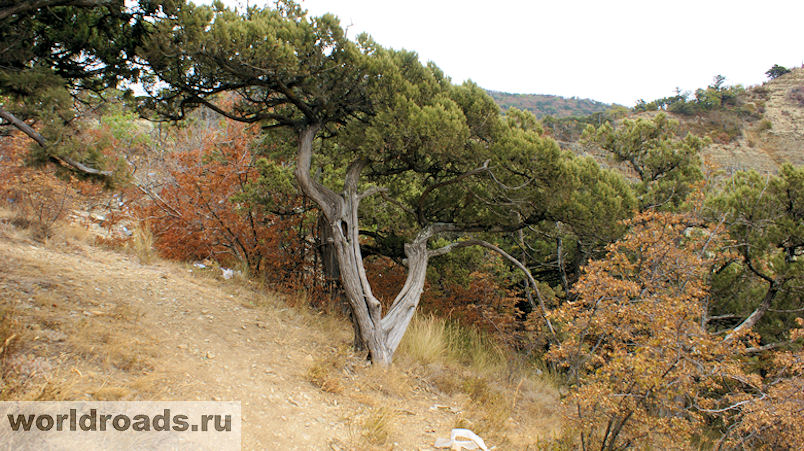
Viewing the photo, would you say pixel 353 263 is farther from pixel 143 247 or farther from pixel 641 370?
pixel 143 247

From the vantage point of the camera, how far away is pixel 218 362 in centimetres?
463

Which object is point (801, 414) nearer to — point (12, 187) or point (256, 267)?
point (256, 267)

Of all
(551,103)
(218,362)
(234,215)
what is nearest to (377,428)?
(218,362)

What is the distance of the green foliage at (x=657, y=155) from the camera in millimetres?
8992

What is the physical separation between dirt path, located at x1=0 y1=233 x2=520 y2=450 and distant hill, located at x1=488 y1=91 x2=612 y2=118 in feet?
196

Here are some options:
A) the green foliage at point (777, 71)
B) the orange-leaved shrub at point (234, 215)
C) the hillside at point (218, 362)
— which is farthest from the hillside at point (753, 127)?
the hillside at point (218, 362)

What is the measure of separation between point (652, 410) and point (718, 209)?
4941 mm

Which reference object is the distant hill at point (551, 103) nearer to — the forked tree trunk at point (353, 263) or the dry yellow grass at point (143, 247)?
the dry yellow grass at point (143, 247)

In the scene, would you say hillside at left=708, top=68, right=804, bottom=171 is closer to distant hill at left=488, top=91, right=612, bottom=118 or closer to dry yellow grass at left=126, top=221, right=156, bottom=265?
distant hill at left=488, top=91, right=612, bottom=118

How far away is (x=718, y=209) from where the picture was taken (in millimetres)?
7523

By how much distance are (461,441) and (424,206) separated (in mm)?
4223

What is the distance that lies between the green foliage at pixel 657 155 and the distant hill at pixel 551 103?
53.0m

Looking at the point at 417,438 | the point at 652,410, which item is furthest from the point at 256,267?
the point at 652,410

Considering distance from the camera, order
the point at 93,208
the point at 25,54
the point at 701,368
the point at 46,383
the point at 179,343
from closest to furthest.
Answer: the point at 46,383, the point at 701,368, the point at 25,54, the point at 179,343, the point at 93,208
